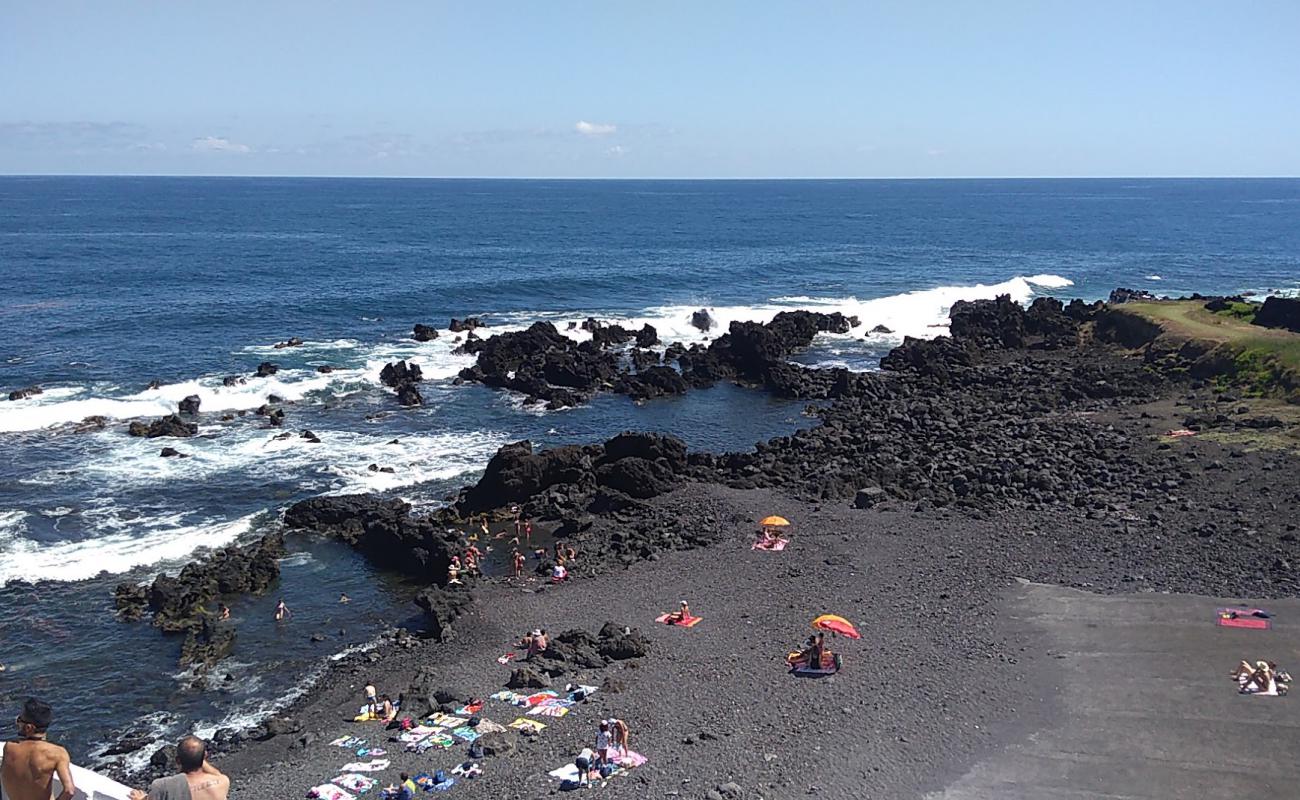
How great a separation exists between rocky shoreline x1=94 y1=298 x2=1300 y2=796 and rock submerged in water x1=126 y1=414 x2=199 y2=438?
1237 cm

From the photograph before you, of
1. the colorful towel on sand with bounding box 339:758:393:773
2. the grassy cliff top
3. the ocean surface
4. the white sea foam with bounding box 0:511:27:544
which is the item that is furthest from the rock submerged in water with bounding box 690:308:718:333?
the colorful towel on sand with bounding box 339:758:393:773

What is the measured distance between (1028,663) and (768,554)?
431 inches

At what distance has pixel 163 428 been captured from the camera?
5253 cm

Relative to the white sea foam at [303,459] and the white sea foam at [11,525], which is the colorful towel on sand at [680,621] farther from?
the white sea foam at [11,525]

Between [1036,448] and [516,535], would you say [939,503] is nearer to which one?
[1036,448]

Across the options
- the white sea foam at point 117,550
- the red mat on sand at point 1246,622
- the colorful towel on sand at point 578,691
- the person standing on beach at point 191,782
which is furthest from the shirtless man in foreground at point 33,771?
the white sea foam at point 117,550

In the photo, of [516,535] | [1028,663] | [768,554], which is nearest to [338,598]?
[516,535]

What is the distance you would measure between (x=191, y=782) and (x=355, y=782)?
1554 cm

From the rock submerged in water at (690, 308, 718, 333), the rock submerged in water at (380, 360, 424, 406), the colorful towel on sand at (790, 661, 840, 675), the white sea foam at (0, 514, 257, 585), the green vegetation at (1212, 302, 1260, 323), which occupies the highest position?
the green vegetation at (1212, 302, 1260, 323)

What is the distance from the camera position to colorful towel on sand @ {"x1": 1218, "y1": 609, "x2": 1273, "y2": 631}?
95.3 feet

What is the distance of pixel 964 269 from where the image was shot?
122312 mm

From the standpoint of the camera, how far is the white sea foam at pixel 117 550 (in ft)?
118

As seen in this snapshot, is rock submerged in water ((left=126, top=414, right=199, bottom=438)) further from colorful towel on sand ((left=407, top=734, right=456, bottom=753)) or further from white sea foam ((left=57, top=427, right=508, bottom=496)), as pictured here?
colorful towel on sand ((left=407, top=734, right=456, bottom=753))

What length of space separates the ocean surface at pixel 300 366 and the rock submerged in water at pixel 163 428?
0.94m
